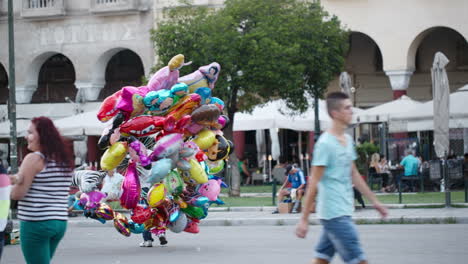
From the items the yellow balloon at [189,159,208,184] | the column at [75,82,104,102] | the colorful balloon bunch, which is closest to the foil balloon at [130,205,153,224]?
the colorful balloon bunch

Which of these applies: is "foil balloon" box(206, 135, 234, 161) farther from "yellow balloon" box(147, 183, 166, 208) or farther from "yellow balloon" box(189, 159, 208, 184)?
"yellow balloon" box(147, 183, 166, 208)

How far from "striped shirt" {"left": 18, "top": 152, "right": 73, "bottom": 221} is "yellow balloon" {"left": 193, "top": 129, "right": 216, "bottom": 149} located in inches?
265

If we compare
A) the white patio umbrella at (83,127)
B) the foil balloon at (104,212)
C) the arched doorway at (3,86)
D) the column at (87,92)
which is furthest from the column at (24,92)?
the foil balloon at (104,212)

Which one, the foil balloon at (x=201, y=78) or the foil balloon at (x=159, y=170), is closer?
the foil balloon at (x=159, y=170)

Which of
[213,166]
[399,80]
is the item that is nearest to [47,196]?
[213,166]

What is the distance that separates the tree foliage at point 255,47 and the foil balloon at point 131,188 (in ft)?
45.8

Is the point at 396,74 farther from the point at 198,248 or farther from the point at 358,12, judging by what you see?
the point at 198,248

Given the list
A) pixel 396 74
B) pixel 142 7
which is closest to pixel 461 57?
pixel 396 74

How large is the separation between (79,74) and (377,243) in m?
26.7

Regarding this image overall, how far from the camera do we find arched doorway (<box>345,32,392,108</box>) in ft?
128

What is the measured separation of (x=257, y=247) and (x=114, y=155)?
2.61 m

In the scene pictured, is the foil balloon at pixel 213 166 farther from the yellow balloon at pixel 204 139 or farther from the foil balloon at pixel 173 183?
the foil balloon at pixel 173 183

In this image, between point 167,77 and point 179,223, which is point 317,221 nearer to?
point 179,223

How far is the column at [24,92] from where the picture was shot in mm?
41250
